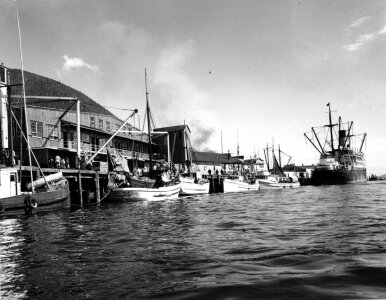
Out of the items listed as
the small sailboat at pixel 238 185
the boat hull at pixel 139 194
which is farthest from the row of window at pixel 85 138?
the small sailboat at pixel 238 185

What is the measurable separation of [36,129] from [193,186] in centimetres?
2412

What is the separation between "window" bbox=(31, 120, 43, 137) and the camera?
1796 inches

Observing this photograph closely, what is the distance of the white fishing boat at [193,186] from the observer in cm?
5350

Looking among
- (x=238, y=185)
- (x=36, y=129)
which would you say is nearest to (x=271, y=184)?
(x=238, y=185)

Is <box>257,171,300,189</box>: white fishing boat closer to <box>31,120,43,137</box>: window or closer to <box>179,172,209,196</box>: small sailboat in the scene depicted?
<box>179,172,209,196</box>: small sailboat

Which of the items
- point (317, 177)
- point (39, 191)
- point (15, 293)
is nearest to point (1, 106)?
point (39, 191)

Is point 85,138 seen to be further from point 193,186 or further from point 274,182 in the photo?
point 274,182

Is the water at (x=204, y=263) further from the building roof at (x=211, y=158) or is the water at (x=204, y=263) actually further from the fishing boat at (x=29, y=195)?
the building roof at (x=211, y=158)

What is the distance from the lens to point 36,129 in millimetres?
45969

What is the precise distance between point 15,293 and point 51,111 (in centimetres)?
4552

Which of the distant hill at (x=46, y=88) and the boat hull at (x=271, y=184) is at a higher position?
the distant hill at (x=46, y=88)

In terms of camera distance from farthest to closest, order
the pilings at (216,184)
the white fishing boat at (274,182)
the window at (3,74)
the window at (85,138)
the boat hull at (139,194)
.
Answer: the white fishing boat at (274,182) → the pilings at (216,184) → the window at (85,138) → the boat hull at (139,194) → the window at (3,74)

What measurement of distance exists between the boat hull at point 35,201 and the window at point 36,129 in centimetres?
1784

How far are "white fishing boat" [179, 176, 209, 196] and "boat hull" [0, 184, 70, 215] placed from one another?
2424cm
